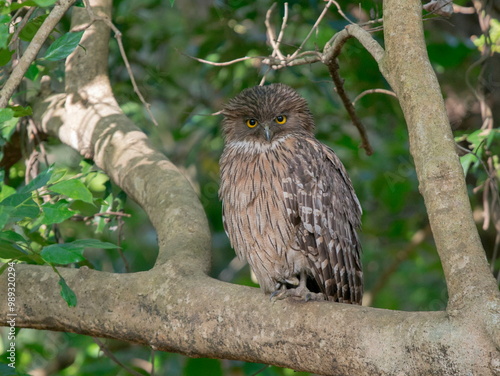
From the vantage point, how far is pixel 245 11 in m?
5.28

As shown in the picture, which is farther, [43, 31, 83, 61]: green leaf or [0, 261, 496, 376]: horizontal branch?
[43, 31, 83, 61]: green leaf

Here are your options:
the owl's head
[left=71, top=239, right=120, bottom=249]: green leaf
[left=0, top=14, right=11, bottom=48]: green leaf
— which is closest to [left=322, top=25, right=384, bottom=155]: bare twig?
the owl's head

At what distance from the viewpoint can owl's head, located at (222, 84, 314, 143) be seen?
3.55 meters

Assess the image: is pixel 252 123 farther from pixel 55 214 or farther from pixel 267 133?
pixel 55 214

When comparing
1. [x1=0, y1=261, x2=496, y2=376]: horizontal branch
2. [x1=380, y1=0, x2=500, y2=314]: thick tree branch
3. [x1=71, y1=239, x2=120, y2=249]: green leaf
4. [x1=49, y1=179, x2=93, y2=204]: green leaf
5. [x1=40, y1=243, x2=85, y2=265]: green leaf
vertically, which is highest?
[x1=380, y1=0, x2=500, y2=314]: thick tree branch

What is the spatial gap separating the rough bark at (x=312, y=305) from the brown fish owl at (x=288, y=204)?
0.31m

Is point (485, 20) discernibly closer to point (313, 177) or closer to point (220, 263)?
point (313, 177)

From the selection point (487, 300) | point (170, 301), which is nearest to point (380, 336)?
point (487, 300)

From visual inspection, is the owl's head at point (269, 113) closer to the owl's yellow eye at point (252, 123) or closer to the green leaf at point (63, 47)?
the owl's yellow eye at point (252, 123)

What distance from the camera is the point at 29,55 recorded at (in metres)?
2.40

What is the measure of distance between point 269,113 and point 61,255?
1.81 metres

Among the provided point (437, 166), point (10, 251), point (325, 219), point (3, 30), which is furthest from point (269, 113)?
point (3, 30)

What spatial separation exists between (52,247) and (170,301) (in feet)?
2.16

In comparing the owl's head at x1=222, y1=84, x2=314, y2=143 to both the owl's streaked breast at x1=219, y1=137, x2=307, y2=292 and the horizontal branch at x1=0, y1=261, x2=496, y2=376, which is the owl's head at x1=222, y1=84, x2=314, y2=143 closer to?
the owl's streaked breast at x1=219, y1=137, x2=307, y2=292
